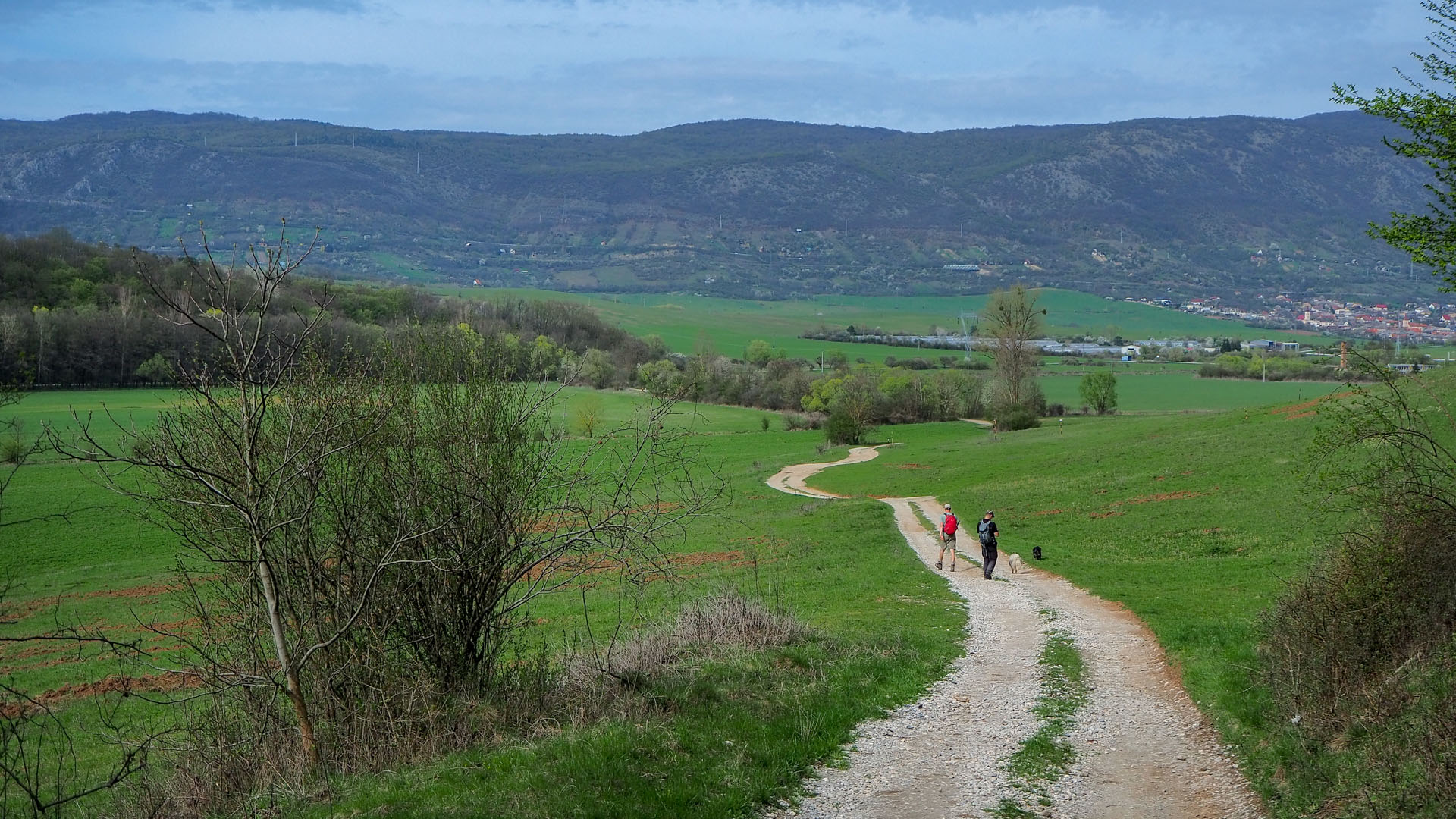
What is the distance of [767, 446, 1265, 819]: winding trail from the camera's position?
9227 mm

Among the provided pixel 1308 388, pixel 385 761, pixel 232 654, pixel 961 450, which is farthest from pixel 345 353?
pixel 1308 388

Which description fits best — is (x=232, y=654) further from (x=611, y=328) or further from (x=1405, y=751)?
(x=611, y=328)

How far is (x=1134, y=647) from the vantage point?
55.3 feet

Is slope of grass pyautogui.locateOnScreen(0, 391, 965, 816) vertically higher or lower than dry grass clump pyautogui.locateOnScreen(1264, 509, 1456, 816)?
lower

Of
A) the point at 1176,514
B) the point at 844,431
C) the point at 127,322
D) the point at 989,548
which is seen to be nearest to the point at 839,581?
the point at 989,548

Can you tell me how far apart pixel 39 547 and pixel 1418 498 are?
2171 inches

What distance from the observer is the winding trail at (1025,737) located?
30.3 feet

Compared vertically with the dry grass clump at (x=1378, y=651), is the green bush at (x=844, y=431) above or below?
below

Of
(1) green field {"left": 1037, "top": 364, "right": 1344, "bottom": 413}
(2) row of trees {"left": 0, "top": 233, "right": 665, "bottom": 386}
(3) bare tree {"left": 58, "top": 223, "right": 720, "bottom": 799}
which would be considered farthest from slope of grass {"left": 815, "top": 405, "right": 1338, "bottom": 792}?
(1) green field {"left": 1037, "top": 364, "right": 1344, "bottom": 413}

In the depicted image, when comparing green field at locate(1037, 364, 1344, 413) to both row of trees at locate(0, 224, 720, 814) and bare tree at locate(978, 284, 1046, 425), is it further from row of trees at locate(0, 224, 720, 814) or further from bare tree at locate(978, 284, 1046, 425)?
row of trees at locate(0, 224, 720, 814)

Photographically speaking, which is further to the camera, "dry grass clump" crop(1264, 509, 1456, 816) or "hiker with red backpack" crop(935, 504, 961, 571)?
"hiker with red backpack" crop(935, 504, 961, 571)

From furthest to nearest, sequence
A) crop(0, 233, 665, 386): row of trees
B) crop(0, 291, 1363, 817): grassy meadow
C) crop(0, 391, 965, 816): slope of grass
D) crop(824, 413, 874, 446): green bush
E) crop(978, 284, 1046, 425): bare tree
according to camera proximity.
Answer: crop(824, 413, 874, 446): green bush → crop(978, 284, 1046, 425): bare tree → crop(0, 233, 665, 386): row of trees → crop(0, 291, 1363, 817): grassy meadow → crop(0, 391, 965, 816): slope of grass

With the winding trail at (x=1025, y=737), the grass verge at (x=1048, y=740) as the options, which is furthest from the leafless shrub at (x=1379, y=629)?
the grass verge at (x=1048, y=740)

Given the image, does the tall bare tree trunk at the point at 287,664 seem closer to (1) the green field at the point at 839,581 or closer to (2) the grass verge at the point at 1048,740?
(1) the green field at the point at 839,581
